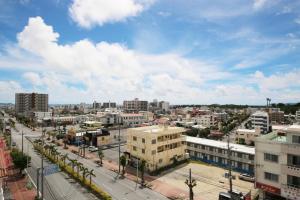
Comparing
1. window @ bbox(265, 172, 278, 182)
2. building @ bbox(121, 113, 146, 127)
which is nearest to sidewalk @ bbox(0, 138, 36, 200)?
window @ bbox(265, 172, 278, 182)

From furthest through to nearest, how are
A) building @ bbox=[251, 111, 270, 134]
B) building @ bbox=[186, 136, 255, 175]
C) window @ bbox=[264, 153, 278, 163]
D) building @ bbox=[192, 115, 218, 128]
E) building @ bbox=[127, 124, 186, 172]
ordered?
building @ bbox=[192, 115, 218, 128] < building @ bbox=[251, 111, 270, 134] < building @ bbox=[186, 136, 255, 175] < building @ bbox=[127, 124, 186, 172] < window @ bbox=[264, 153, 278, 163]

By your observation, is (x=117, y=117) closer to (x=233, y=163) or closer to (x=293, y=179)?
(x=233, y=163)

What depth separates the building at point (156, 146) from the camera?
5672cm

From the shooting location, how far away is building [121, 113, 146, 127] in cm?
15188

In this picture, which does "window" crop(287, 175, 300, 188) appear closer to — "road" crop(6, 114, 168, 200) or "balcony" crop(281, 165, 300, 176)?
"balcony" crop(281, 165, 300, 176)

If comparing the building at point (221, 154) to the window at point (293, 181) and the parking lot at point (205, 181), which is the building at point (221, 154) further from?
the window at point (293, 181)

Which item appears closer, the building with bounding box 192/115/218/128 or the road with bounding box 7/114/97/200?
the road with bounding box 7/114/97/200

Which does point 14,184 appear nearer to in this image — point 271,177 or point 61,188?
point 61,188

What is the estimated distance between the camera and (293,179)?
3447 cm

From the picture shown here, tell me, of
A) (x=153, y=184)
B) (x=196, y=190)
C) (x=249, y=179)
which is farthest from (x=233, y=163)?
(x=153, y=184)

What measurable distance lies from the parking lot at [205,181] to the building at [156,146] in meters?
3.78

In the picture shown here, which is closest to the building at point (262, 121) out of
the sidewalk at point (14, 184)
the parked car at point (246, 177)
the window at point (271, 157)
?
the parked car at point (246, 177)

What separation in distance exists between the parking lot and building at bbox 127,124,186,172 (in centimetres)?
378

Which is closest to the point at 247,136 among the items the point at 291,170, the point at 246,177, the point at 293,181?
the point at 246,177
